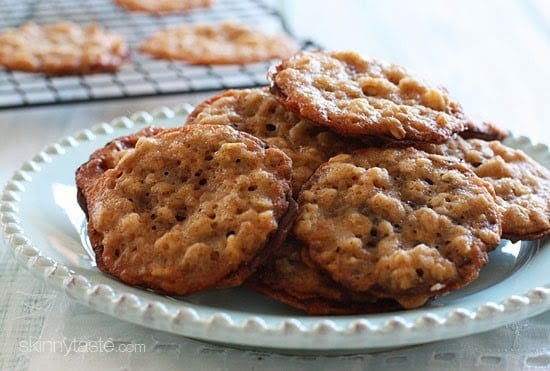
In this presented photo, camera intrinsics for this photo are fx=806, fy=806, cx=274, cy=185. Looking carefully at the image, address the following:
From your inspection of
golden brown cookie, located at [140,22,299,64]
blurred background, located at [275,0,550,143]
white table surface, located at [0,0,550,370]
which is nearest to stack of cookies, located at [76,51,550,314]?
white table surface, located at [0,0,550,370]

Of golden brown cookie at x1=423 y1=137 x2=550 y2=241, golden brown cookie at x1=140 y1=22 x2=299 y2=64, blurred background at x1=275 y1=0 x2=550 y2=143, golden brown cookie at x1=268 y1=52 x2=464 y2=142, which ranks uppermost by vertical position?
golden brown cookie at x1=268 y1=52 x2=464 y2=142

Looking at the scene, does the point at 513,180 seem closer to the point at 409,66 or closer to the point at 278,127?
the point at 278,127

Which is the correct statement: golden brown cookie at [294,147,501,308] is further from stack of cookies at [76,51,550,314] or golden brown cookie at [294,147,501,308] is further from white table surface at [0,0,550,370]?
white table surface at [0,0,550,370]

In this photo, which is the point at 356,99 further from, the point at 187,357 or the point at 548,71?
the point at 548,71

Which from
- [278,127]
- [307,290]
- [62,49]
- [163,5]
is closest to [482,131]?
[278,127]

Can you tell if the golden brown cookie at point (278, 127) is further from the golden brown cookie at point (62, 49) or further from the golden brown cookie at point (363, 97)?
the golden brown cookie at point (62, 49)

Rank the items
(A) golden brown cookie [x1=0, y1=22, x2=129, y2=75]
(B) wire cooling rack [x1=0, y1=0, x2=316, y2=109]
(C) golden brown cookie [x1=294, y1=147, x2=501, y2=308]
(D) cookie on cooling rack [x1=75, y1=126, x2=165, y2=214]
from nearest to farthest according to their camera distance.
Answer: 1. (C) golden brown cookie [x1=294, y1=147, x2=501, y2=308]
2. (D) cookie on cooling rack [x1=75, y1=126, x2=165, y2=214]
3. (B) wire cooling rack [x1=0, y1=0, x2=316, y2=109]
4. (A) golden brown cookie [x1=0, y1=22, x2=129, y2=75]

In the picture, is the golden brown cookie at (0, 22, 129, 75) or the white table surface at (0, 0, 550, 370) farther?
the golden brown cookie at (0, 22, 129, 75)
